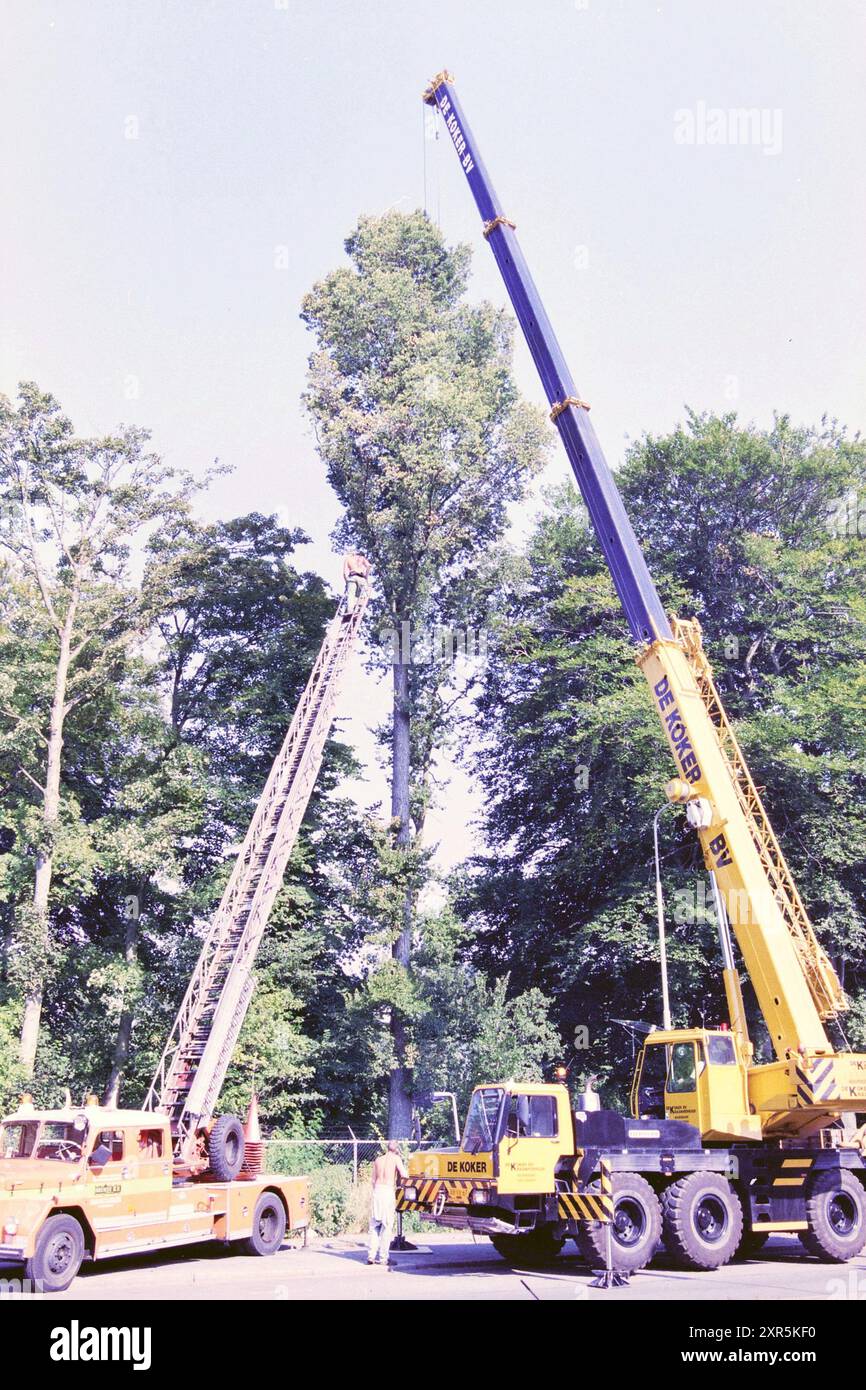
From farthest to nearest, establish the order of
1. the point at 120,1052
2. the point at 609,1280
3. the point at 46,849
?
1. the point at 120,1052
2. the point at 46,849
3. the point at 609,1280

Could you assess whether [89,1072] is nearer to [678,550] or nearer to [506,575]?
[506,575]

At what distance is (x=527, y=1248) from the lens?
16.2m

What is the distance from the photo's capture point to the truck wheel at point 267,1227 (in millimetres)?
16312

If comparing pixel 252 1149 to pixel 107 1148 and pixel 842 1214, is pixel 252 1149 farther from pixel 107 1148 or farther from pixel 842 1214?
pixel 842 1214

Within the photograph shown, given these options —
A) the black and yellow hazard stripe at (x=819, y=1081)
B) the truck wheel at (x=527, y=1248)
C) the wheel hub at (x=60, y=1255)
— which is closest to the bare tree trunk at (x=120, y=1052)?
the truck wheel at (x=527, y=1248)

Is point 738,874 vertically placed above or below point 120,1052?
below

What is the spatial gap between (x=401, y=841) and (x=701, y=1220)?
1772 cm

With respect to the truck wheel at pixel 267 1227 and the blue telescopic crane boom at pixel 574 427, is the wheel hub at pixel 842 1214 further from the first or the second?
the blue telescopic crane boom at pixel 574 427

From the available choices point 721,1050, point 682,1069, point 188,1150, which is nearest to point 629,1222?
point 682,1069

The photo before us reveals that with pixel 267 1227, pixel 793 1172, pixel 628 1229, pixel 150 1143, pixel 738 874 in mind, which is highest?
pixel 738 874

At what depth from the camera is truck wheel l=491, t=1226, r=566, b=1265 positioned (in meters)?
15.9

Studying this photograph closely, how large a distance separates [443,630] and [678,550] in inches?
334
